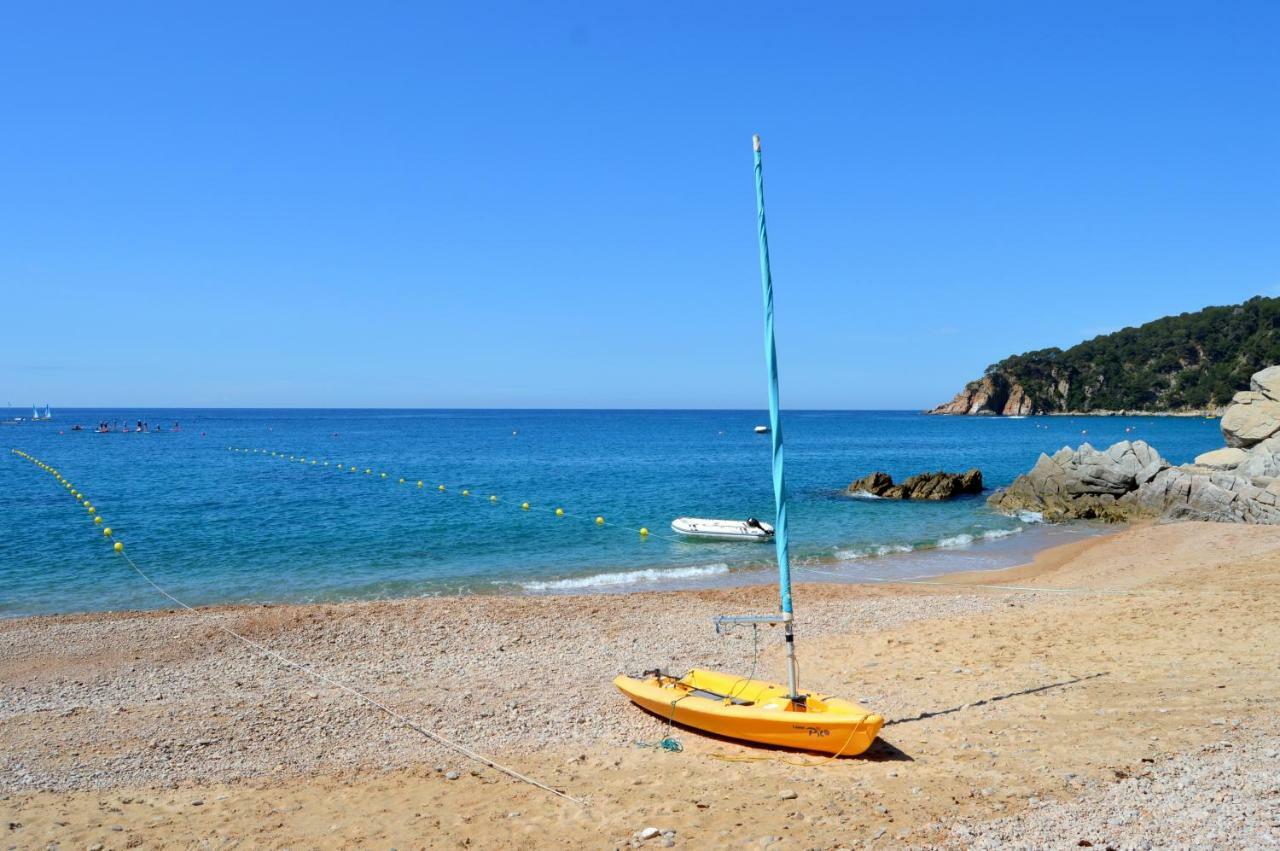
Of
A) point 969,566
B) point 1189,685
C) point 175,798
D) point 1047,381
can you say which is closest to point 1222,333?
point 1047,381

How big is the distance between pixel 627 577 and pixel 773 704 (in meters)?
12.5

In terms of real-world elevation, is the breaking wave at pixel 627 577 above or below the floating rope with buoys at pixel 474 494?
below

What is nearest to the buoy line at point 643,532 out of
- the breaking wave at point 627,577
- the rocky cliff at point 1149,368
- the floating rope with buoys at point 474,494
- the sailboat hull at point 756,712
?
the floating rope with buoys at point 474,494

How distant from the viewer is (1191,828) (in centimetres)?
580

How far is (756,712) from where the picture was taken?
837cm

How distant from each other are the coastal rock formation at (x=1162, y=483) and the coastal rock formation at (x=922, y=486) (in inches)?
88.3

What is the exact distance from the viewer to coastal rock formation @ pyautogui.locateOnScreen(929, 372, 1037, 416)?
6122 inches

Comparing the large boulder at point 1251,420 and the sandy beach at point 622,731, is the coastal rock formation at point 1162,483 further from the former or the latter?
the sandy beach at point 622,731

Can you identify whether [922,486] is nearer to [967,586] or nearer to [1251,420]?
[1251,420]

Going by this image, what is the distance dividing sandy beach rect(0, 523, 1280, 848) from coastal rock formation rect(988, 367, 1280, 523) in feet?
45.7

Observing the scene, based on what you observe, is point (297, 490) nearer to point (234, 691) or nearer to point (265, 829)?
point (234, 691)

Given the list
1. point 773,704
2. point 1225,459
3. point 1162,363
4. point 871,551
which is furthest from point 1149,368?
point 773,704

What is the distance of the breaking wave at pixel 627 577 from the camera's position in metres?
19.6

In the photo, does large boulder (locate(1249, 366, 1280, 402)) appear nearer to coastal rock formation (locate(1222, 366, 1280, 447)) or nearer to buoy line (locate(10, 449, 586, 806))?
coastal rock formation (locate(1222, 366, 1280, 447))
